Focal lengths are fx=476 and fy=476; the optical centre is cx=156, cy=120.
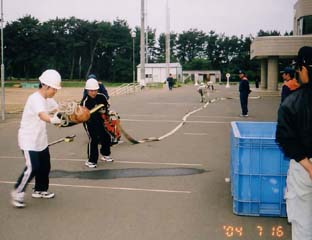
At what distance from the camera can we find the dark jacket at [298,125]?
3434mm

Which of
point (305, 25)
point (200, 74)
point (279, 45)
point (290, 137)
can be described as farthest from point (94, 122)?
point (200, 74)

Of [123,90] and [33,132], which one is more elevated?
[123,90]

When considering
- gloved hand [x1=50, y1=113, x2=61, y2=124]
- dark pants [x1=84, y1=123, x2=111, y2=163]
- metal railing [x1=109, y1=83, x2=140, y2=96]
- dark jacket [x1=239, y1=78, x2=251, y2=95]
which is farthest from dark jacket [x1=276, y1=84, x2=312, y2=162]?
metal railing [x1=109, y1=83, x2=140, y2=96]

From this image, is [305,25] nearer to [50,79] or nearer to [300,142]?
[50,79]

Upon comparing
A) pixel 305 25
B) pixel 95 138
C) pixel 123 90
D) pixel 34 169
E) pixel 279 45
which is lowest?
pixel 34 169

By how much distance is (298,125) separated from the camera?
3459 millimetres

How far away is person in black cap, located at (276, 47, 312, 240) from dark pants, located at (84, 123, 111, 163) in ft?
19.2

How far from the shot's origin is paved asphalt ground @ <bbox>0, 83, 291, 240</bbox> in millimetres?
5516

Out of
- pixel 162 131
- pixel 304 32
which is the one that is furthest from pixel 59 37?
pixel 162 131

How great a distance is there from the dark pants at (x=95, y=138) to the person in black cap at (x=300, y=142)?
5.86 metres

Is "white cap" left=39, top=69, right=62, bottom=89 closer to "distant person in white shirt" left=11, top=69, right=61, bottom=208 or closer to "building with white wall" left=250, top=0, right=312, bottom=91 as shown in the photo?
"distant person in white shirt" left=11, top=69, right=61, bottom=208

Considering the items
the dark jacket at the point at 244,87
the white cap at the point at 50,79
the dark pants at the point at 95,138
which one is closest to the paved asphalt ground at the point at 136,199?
the dark pants at the point at 95,138

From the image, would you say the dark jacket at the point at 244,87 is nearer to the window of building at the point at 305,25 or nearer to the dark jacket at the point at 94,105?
the dark jacket at the point at 94,105

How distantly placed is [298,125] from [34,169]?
4.13 metres
